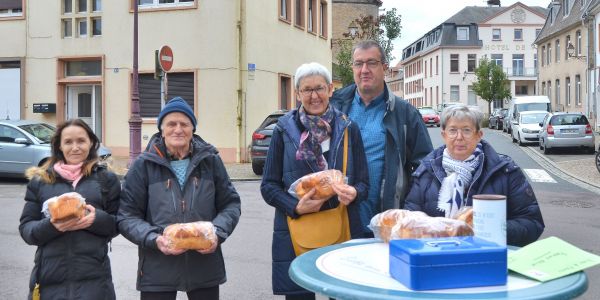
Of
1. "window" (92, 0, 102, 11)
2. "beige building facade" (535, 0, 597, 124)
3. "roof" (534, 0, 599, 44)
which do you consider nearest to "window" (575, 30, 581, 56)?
"beige building facade" (535, 0, 597, 124)

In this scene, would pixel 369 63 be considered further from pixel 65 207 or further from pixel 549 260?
pixel 65 207

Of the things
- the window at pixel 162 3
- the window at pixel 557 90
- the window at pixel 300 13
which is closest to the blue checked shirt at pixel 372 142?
the window at pixel 162 3

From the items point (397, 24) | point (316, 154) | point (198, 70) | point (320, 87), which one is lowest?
point (316, 154)

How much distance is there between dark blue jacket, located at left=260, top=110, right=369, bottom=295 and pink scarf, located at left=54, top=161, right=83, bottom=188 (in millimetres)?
1093

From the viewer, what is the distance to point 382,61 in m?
4.03

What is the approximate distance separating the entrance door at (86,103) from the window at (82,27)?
1.86 meters

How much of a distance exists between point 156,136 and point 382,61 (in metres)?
1.49

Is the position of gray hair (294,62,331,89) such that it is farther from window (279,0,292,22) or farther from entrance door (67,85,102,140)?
window (279,0,292,22)

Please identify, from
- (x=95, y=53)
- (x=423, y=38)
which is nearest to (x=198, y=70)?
(x=95, y=53)

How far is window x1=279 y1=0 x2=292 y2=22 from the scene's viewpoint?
80.5ft

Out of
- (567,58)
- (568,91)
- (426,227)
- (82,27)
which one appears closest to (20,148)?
(82,27)

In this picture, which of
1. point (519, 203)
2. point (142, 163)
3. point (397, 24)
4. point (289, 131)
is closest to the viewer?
point (519, 203)

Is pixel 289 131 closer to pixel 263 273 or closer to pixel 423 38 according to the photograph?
pixel 263 273

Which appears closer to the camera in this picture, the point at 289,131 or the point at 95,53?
the point at 289,131
